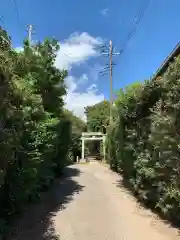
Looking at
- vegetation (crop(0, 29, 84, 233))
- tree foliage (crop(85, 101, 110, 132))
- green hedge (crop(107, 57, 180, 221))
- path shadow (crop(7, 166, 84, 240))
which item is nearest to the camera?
vegetation (crop(0, 29, 84, 233))

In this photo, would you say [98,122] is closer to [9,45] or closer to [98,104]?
[98,104]

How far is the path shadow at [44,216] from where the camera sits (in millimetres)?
6168

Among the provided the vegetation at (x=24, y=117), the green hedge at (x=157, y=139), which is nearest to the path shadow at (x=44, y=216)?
the vegetation at (x=24, y=117)

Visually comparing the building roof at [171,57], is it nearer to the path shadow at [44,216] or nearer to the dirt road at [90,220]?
the dirt road at [90,220]

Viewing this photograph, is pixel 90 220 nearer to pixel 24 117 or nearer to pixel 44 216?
pixel 44 216

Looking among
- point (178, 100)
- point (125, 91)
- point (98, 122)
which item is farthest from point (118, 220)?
point (98, 122)

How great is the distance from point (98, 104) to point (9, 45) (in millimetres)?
34645

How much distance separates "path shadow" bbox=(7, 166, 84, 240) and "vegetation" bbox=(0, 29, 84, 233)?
328 millimetres

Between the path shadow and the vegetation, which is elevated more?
the vegetation

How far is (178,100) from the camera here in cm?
623

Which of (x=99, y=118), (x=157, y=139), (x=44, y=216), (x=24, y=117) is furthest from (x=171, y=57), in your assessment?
(x=99, y=118)

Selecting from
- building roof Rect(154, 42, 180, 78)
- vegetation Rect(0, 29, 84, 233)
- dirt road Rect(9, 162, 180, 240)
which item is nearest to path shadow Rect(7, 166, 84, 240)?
dirt road Rect(9, 162, 180, 240)

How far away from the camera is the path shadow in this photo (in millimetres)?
6168

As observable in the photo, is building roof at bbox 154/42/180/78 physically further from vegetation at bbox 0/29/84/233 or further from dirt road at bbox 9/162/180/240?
dirt road at bbox 9/162/180/240
